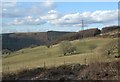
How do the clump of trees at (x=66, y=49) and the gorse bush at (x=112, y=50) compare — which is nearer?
the gorse bush at (x=112, y=50)

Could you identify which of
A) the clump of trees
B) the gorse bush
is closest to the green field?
the gorse bush

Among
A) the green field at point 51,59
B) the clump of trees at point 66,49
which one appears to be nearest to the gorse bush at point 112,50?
the green field at point 51,59

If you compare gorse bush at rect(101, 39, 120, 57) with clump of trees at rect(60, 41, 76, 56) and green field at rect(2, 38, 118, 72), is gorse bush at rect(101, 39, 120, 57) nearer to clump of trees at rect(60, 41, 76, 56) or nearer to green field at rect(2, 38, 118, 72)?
green field at rect(2, 38, 118, 72)

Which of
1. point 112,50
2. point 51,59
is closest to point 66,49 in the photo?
point 51,59

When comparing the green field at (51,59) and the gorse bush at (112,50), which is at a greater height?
the gorse bush at (112,50)

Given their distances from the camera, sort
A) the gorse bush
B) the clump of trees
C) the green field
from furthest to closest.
→ the clump of trees
the gorse bush
the green field

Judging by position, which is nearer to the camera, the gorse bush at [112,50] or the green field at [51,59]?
the green field at [51,59]

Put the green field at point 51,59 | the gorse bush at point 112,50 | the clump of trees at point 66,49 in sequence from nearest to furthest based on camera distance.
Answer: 1. the green field at point 51,59
2. the gorse bush at point 112,50
3. the clump of trees at point 66,49

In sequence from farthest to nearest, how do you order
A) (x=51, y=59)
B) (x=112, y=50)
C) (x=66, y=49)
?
1. (x=66, y=49)
2. (x=51, y=59)
3. (x=112, y=50)

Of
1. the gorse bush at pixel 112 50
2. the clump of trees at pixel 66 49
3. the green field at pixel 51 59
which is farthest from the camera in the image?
the clump of trees at pixel 66 49

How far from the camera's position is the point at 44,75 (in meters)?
32.5

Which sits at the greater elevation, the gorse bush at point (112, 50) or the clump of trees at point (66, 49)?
the gorse bush at point (112, 50)

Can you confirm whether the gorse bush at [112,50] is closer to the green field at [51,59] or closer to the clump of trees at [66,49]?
the green field at [51,59]

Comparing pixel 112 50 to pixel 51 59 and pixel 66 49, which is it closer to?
pixel 51 59
